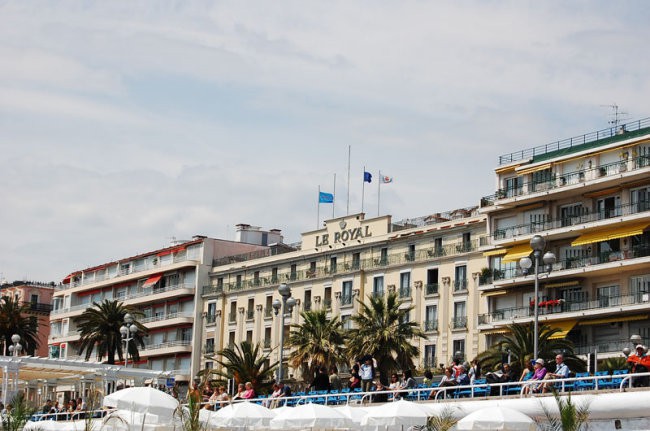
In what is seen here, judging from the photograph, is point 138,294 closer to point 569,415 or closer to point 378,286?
point 378,286

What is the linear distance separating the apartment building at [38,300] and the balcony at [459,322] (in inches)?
2430

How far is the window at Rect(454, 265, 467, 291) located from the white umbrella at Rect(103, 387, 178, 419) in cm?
4175

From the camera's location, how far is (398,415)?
29.2 m

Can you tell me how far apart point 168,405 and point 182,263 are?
6437cm

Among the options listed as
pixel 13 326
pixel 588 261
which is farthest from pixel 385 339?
pixel 13 326

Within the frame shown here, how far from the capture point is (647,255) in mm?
64250

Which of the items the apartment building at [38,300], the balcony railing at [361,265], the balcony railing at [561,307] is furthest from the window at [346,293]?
the apartment building at [38,300]

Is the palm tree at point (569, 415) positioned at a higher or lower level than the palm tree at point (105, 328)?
lower

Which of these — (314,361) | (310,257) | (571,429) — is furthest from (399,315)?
(571,429)

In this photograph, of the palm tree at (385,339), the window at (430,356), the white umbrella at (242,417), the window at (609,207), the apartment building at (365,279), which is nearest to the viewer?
the white umbrella at (242,417)

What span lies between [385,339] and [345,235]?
Result: 1956 cm

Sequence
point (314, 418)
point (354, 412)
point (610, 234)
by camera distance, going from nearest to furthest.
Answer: point (314, 418), point (354, 412), point (610, 234)

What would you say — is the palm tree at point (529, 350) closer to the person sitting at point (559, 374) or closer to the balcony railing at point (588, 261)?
the balcony railing at point (588, 261)

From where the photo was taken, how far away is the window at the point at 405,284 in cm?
7838
